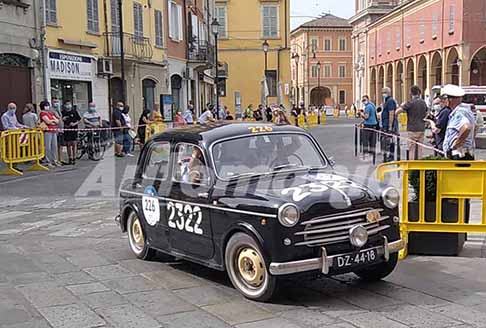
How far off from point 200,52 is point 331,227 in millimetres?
32898

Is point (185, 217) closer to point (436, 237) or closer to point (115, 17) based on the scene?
point (436, 237)

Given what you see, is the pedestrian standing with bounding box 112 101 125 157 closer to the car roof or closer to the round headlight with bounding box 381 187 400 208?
the car roof

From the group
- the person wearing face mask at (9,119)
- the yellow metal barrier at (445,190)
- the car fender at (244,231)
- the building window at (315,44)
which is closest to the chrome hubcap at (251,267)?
the car fender at (244,231)

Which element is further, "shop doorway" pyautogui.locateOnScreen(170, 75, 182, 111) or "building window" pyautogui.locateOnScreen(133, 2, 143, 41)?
"shop doorway" pyautogui.locateOnScreen(170, 75, 182, 111)

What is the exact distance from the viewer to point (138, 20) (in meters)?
29.1

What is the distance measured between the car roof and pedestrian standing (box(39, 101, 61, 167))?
476 inches

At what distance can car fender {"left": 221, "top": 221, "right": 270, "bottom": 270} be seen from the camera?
5.93 m

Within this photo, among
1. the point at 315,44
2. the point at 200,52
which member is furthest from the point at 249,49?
the point at 315,44

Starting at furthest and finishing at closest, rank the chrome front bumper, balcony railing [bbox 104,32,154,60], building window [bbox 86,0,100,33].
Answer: balcony railing [bbox 104,32,154,60]
building window [bbox 86,0,100,33]
the chrome front bumper

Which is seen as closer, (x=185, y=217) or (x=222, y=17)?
(x=185, y=217)

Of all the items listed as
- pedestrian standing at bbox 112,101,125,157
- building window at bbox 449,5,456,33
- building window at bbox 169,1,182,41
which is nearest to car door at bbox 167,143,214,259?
pedestrian standing at bbox 112,101,125,157

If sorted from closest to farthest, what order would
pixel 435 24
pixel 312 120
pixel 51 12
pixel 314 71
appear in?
pixel 51 12 < pixel 312 120 < pixel 435 24 < pixel 314 71

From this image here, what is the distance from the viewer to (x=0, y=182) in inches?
623

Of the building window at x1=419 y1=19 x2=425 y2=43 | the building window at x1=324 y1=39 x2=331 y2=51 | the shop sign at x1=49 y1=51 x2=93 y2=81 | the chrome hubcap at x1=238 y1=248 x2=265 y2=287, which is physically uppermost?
the building window at x1=324 y1=39 x2=331 y2=51
